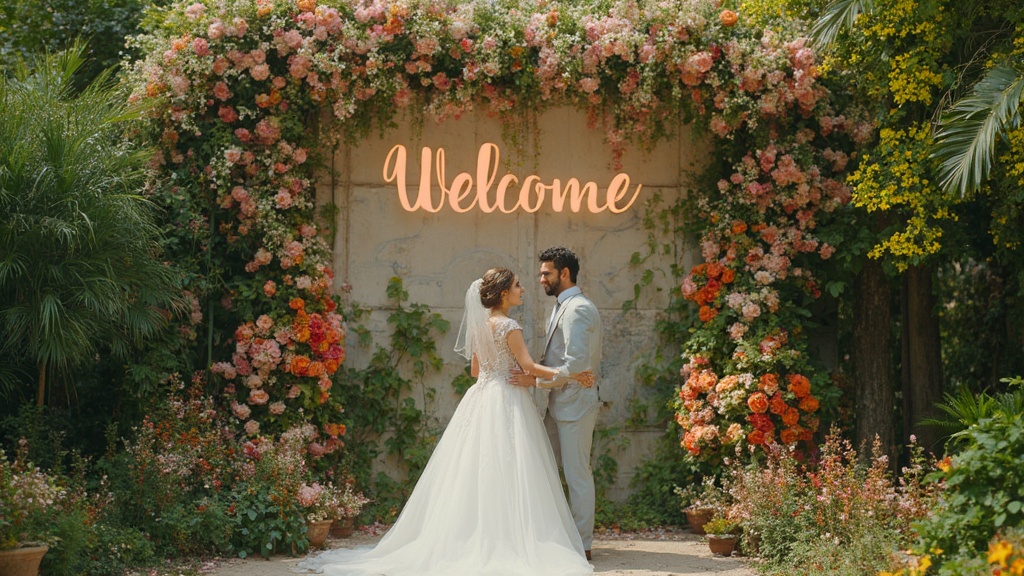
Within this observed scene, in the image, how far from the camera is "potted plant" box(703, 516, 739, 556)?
23.4ft

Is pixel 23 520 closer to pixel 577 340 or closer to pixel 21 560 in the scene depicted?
pixel 21 560

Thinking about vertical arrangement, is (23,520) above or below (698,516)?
above

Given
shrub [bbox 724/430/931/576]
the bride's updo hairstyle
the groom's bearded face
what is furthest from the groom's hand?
shrub [bbox 724/430/931/576]

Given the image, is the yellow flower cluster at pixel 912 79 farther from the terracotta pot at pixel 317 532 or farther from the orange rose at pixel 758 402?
the terracotta pot at pixel 317 532

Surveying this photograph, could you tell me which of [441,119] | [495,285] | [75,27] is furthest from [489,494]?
[75,27]

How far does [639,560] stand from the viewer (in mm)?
7043

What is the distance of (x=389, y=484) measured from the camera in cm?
852

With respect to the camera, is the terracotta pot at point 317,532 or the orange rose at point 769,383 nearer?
the terracotta pot at point 317,532

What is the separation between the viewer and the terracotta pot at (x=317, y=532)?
7281 millimetres

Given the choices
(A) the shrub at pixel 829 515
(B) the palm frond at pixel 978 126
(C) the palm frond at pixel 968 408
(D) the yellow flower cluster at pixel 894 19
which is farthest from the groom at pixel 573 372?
(D) the yellow flower cluster at pixel 894 19

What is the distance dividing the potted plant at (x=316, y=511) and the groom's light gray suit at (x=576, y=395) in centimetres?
170

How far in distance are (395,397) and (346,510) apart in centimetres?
120

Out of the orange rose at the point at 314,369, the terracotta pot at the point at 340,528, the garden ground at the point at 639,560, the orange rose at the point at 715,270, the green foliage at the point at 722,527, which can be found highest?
the orange rose at the point at 715,270

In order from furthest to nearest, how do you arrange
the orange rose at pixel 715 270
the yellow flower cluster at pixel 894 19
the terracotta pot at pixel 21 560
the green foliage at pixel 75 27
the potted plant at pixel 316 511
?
the green foliage at pixel 75 27, the orange rose at pixel 715 270, the yellow flower cluster at pixel 894 19, the potted plant at pixel 316 511, the terracotta pot at pixel 21 560
